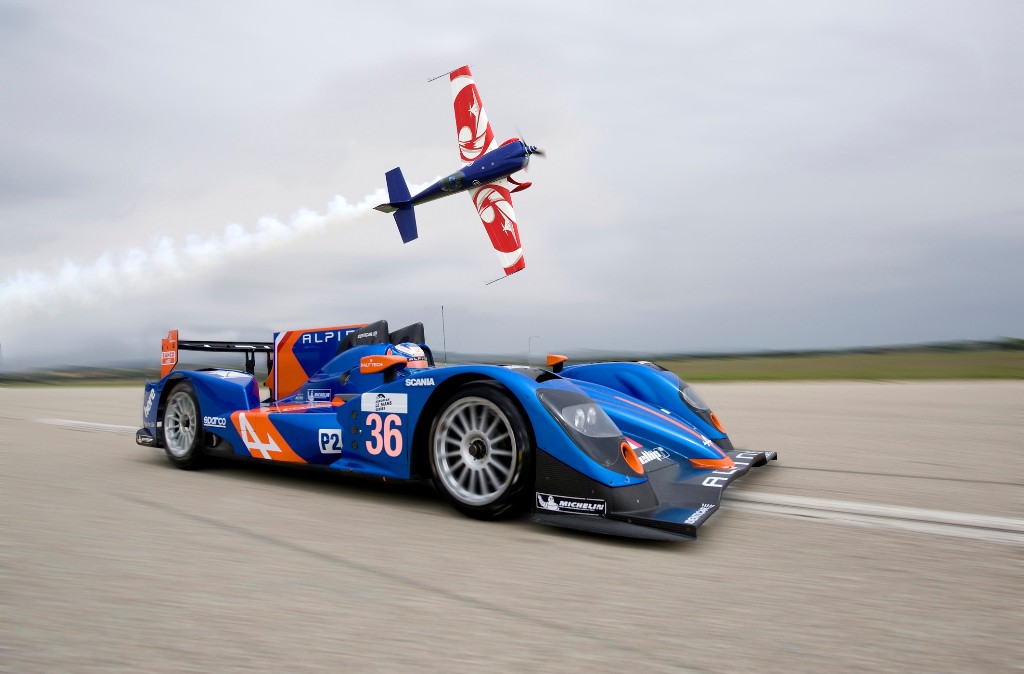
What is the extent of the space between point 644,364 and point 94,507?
4.12 m

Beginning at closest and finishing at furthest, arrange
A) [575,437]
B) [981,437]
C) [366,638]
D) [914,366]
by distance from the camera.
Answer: [366,638] < [575,437] < [981,437] < [914,366]

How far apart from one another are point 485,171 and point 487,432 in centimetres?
2299

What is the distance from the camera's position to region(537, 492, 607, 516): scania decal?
A: 11.1ft

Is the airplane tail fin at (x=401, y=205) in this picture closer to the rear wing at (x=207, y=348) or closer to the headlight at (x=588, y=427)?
the rear wing at (x=207, y=348)

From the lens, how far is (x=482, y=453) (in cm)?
379

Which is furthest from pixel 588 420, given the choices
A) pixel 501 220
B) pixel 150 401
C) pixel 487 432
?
pixel 501 220

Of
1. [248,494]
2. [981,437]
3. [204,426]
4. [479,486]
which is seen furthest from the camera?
[981,437]

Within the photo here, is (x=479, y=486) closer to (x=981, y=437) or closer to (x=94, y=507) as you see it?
(x=94, y=507)

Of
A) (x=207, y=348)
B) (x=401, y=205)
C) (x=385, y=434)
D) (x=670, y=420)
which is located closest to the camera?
(x=385, y=434)

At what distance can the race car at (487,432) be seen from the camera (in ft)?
11.4

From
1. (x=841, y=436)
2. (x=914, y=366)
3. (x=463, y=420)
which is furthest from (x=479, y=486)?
(x=914, y=366)

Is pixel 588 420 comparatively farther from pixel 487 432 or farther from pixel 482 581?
pixel 482 581

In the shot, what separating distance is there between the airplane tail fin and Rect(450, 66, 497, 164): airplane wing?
10.2 ft

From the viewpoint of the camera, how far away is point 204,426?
5.35 meters
